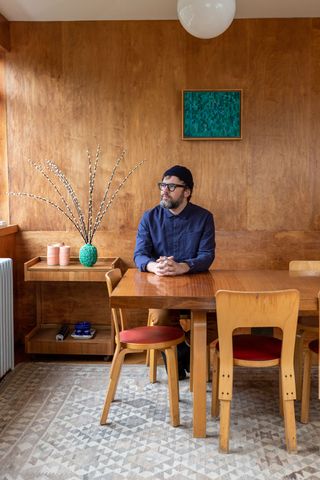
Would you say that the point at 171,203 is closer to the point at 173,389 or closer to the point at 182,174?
the point at 182,174

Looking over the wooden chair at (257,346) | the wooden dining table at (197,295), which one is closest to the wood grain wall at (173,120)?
the wooden dining table at (197,295)

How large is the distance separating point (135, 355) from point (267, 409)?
1307mm

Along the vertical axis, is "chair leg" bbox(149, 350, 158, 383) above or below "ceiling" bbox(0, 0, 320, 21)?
below

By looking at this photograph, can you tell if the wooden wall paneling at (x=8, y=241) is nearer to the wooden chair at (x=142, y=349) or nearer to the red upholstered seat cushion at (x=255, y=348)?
the wooden chair at (x=142, y=349)

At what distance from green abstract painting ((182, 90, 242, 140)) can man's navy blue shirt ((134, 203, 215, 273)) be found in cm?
87

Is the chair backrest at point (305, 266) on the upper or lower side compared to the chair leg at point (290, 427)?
upper

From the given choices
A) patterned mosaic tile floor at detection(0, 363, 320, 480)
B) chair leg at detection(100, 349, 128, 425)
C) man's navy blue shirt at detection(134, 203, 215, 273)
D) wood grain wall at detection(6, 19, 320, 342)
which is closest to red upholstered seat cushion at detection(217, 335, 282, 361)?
patterned mosaic tile floor at detection(0, 363, 320, 480)

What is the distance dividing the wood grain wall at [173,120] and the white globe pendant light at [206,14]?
3.16 feet

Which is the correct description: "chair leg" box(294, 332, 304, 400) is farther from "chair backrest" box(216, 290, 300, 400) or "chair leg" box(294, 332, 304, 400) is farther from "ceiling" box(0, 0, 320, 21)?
"ceiling" box(0, 0, 320, 21)

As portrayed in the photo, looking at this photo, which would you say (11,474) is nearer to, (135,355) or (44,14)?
(135,355)

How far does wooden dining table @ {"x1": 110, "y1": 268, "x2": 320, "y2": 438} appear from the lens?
8.31ft

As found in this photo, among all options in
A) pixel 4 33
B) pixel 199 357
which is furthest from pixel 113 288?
pixel 4 33

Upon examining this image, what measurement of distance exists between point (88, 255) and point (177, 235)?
767 millimetres

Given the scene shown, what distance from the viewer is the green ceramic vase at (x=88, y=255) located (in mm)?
3904
